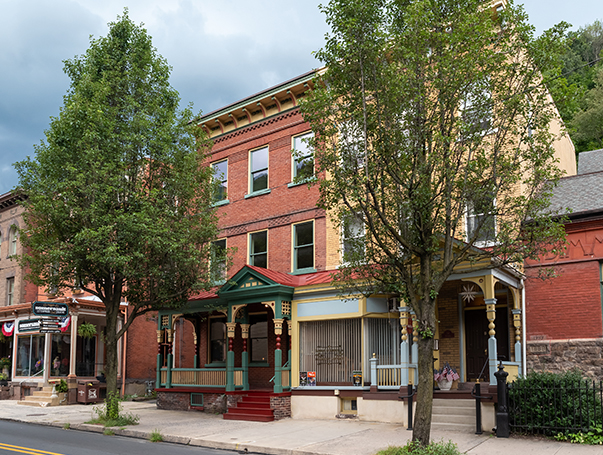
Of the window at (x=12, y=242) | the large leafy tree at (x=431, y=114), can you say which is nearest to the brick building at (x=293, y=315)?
the large leafy tree at (x=431, y=114)

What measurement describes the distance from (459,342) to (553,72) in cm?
902

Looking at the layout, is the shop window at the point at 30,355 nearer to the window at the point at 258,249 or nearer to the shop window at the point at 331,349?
the window at the point at 258,249

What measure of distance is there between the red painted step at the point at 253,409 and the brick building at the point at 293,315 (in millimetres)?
61

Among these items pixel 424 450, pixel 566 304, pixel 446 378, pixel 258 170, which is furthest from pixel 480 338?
pixel 258 170

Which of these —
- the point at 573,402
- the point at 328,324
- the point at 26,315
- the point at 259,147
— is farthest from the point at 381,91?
the point at 26,315

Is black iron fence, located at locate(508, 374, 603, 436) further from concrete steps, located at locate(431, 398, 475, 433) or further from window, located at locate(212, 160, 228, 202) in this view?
window, located at locate(212, 160, 228, 202)

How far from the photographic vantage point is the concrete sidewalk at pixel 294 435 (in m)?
11.6

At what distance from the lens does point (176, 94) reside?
61.0 feet

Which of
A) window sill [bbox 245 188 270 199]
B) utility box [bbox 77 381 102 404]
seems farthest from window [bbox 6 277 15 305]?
window sill [bbox 245 188 270 199]

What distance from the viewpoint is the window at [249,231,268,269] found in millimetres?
22797

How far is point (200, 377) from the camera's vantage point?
2075 centimetres

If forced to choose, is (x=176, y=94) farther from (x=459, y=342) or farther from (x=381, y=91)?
(x=459, y=342)

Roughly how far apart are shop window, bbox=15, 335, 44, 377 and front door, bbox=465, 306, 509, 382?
1987cm

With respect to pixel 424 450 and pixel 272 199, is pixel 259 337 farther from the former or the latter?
pixel 424 450
